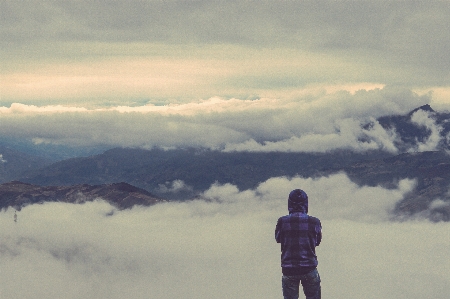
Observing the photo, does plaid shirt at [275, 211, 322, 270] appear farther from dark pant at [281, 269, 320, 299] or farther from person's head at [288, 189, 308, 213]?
dark pant at [281, 269, 320, 299]

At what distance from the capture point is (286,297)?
1202 centimetres

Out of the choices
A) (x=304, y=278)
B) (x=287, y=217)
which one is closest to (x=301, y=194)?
(x=287, y=217)

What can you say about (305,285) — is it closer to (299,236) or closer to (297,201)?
(299,236)

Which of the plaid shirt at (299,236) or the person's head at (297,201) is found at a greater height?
the person's head at (297,201)

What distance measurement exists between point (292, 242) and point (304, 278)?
3.41ft

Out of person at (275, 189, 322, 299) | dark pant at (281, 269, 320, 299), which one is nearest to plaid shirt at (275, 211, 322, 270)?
person at (275, 189, 322, 299)

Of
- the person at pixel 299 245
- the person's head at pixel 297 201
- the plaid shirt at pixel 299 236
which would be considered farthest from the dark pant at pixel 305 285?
the person's head at pixel 297 201

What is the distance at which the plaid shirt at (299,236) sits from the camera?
11695 mm

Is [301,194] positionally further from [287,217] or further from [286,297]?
[286,297]

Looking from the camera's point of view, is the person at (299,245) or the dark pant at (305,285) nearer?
the person at (299,245)

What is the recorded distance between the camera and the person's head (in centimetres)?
1171

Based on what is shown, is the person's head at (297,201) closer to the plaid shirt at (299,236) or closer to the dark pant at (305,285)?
the plaid shirt at (299,236)

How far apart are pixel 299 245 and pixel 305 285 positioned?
115 centimetres

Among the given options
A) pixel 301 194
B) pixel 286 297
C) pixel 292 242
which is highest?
pixel 301 194
